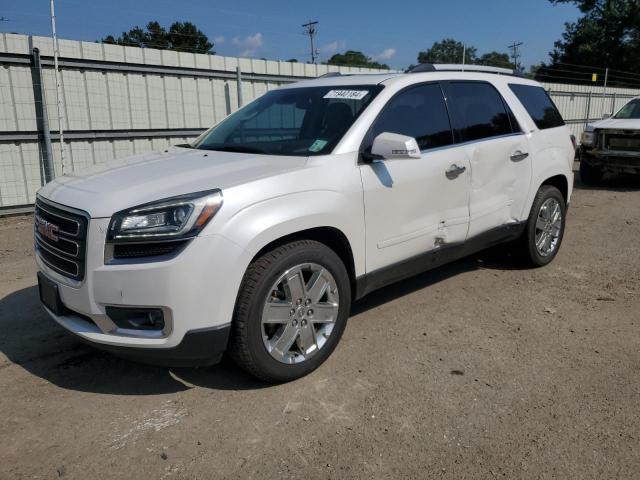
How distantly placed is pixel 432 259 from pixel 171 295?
6.96ft

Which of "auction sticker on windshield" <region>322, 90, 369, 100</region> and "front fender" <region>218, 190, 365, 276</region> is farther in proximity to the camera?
"auction sticker on windshield" <region>322, 90, 369, 100</region>

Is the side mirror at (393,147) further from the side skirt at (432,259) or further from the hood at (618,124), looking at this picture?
the hood at (618,124)

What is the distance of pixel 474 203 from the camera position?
432 cm

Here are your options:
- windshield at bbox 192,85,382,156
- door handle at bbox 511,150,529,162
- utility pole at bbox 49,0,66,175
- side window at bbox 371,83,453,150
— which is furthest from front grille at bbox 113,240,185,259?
utility pole at bbox 49,0,66,175

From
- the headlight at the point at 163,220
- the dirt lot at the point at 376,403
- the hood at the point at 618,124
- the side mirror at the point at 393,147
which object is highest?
the hood at the point at 618,124

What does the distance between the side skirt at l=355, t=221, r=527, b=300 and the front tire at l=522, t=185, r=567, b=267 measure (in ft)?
0.50

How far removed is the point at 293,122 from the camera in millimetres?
3959

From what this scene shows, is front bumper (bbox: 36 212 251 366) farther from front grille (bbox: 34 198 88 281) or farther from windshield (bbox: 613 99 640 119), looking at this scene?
windshield (bbox: 613 99 640 119)

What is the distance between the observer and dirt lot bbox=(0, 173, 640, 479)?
2.53 metres

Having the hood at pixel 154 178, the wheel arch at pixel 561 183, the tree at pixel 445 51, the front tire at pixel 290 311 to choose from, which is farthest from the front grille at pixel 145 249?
the tree at pixel 445 51

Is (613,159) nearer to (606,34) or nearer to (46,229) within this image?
(46,229)

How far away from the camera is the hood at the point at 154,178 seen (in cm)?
283

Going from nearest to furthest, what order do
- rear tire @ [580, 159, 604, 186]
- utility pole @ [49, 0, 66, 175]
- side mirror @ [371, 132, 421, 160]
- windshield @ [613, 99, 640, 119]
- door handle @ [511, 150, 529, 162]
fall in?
1. side mirror @ [371, 132, 421, 160]
2. door handle @ [511, 150, 529, 162]
3. utility pole @ [49, 0, 66, 175]
4. windshield @ [613, 99, 640, 119]
5. rear tire @ [580, 159, 604, 186]

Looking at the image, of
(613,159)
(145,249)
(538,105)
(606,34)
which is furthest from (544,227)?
(606,34)
